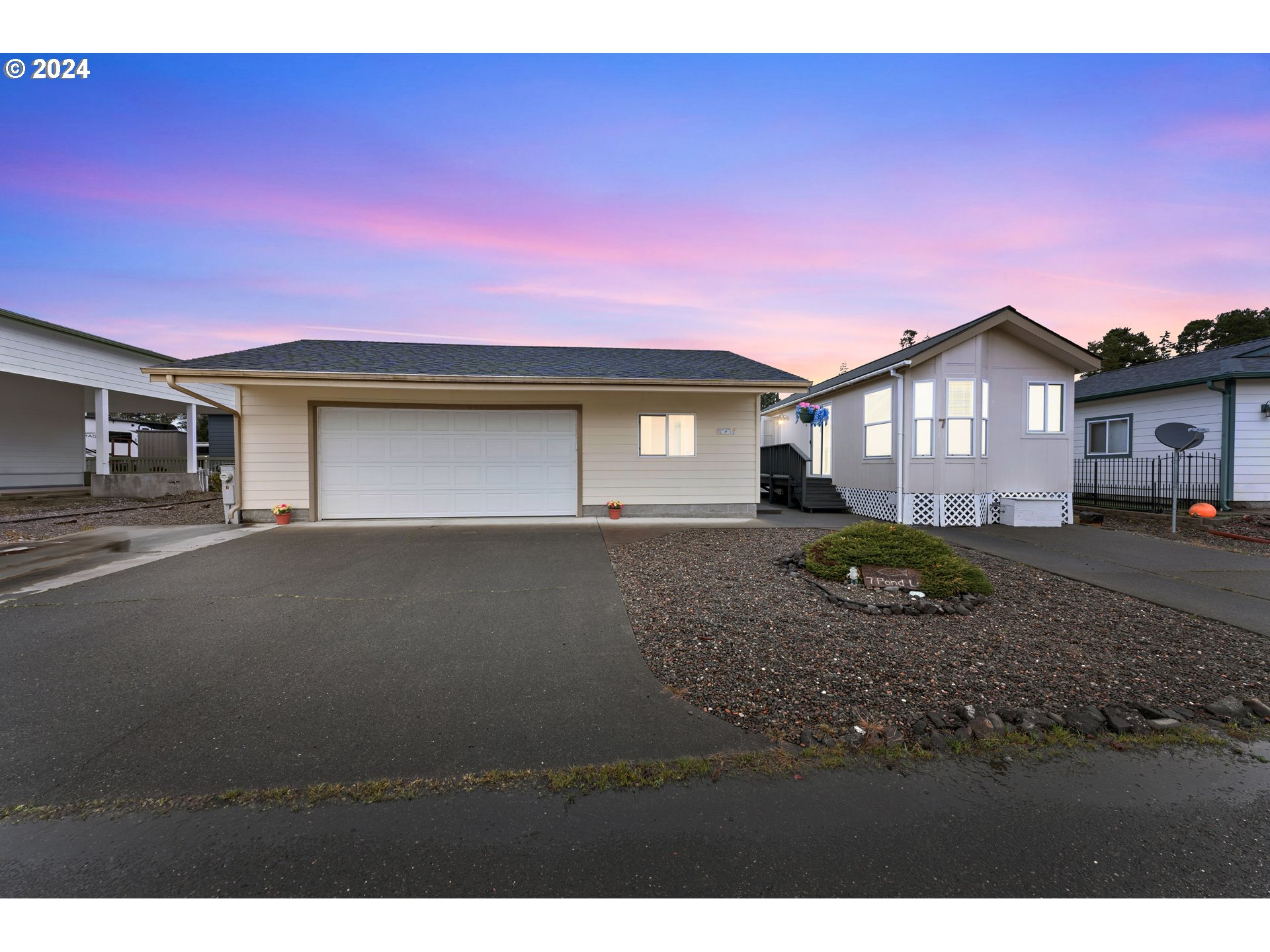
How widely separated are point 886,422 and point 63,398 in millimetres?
25556

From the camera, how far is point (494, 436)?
420 inches

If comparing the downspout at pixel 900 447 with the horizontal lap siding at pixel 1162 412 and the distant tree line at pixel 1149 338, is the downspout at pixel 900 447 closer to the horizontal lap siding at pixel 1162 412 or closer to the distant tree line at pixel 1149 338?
the horizontal lap siding at pixel 1162 412

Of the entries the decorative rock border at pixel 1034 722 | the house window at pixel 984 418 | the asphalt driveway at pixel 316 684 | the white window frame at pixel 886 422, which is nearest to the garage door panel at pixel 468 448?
the asphalt driveway at pixel 316 684

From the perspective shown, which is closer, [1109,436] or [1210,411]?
[1210,411]

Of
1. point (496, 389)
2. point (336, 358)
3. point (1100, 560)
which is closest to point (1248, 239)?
point (1100, 560)

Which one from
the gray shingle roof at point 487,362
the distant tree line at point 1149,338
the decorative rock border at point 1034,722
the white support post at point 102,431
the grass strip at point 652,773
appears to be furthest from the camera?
the distant tree line at point 1149,338

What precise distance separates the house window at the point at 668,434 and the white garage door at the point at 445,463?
1.51 meters

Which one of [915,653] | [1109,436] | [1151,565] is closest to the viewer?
[915,653]

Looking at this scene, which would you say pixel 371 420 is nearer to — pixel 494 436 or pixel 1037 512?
pixel 494 436

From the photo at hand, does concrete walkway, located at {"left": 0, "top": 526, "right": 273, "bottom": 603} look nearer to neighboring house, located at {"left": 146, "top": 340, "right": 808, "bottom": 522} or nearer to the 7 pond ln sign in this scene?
neighboring house, located at {"left": 146, "top": 340, "right": 808, "bottom": 522}

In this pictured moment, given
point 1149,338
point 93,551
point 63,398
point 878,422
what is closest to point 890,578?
point 878,422

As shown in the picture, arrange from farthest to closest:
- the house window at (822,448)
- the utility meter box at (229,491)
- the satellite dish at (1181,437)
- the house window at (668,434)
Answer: the house window at (822,448), the house window at (668,434), the satellite dish at (1181,437), the utility meter box at (229,491)

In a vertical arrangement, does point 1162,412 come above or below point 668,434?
above

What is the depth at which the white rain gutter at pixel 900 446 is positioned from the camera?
1065 cm
